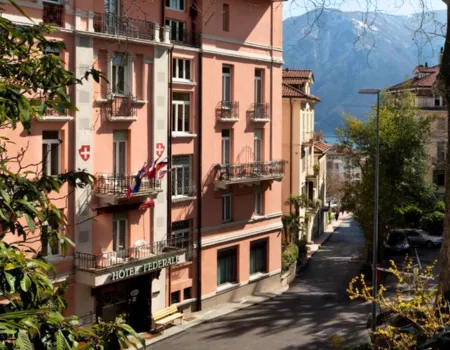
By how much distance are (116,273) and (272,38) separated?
593 inches

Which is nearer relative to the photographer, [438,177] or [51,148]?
[51,148]

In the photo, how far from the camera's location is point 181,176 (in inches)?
1071

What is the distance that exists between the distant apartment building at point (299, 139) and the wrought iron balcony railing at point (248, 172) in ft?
37.7

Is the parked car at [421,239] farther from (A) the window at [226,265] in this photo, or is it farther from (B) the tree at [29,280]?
(B) the tree at [29,280]

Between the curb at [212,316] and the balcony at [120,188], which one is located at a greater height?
the balcony at [120,188]

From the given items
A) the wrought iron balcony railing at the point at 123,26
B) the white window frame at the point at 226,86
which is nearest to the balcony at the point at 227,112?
the white window frame at the point at 226,86

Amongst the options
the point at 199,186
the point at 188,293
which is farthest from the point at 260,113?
the point at 188,293

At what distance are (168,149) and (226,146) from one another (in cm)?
438

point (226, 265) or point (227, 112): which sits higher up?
point (227, 112)

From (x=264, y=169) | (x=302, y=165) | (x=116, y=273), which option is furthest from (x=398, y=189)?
(x=116, y=273)

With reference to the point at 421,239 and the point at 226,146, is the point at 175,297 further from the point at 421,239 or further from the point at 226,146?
the point at 421,239

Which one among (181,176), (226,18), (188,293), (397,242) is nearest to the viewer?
(181,176)

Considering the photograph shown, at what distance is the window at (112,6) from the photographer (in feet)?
75.7

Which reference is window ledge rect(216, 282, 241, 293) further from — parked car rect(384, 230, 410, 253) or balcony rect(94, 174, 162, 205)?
parked car rect(384, 230, 410, 253)
